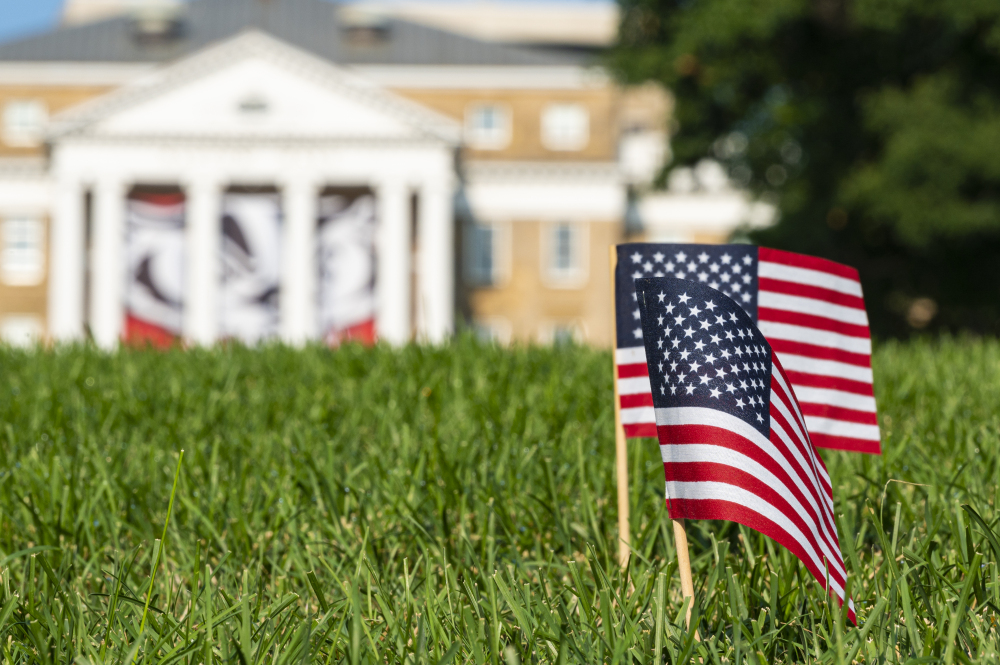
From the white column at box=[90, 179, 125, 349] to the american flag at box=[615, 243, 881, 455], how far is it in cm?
3536

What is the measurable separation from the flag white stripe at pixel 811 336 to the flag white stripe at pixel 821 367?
0.05 metres

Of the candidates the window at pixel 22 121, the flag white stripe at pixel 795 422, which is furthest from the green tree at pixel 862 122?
the window at pixel 22 121

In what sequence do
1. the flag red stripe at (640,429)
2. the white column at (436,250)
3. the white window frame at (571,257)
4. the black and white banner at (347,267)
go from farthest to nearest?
the white window frame at (571,257) < the white column at (436,250) < the black and white banner at (347,267) < the flag red stripe at (640,429)

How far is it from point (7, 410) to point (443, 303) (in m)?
31.3

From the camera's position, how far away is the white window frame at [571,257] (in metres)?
38.5

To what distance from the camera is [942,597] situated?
7.54 ft

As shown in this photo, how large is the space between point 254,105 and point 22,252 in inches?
486

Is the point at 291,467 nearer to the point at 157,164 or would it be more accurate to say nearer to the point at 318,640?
the point at 318,640

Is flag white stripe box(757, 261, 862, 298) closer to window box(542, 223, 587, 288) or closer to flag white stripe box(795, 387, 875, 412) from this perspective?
flag white stripe box(795, 387, 875, 412)

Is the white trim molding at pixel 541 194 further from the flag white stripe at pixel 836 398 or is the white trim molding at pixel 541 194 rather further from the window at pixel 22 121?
the flag white stripe at pixel 836 398

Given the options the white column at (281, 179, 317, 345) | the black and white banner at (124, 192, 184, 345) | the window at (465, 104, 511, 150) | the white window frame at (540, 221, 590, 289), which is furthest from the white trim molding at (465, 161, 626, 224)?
the black and white banner at (124, 192, 184, 345)

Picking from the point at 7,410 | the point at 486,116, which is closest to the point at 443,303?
the point at 486,116

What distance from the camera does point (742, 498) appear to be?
2109 millimetres

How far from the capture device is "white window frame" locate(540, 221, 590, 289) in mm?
38500
